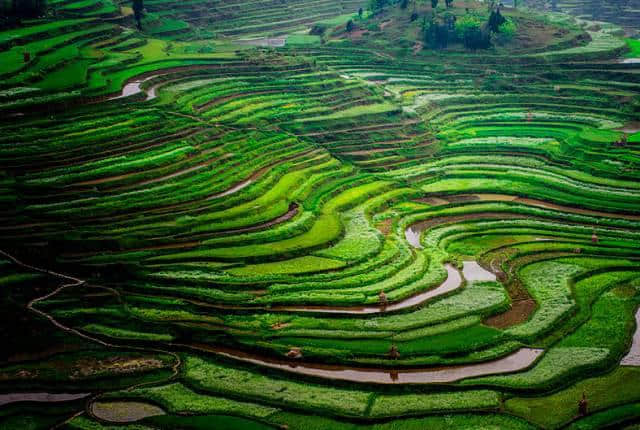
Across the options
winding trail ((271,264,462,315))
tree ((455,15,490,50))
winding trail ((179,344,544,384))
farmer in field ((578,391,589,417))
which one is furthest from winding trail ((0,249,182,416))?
tree ((455,15,490,50))

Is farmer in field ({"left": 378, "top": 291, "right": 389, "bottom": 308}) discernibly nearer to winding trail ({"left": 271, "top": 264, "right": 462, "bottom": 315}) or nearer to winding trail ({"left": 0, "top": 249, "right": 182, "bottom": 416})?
winding trail ({"left": 271, "top": 264, "right": 462, "bottom": 315})

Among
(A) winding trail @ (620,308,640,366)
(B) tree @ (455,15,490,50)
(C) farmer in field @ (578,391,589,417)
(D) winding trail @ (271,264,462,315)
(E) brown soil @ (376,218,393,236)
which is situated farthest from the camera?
(B) tree @ (455,15,490,50)

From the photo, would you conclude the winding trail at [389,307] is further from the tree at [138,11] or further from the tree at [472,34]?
the tree at [138,11]

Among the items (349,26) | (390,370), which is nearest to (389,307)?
(390,370)

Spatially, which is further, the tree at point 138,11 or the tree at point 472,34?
the tree at point 472,34

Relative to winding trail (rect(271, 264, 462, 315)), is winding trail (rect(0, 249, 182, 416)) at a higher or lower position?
higher

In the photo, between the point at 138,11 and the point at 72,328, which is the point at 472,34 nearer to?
the point at 138,11

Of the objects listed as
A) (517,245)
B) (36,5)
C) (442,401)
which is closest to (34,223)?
(442,401)

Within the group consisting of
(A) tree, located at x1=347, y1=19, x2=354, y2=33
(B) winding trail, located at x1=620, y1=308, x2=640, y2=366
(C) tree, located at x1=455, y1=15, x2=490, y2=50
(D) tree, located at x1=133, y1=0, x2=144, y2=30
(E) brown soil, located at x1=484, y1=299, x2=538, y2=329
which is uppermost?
(D) tree, located at x1=133, y1=0, x2=144, y2=30

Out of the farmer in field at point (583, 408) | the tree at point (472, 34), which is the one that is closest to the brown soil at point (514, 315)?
the farmer in field at point (583, 408)
